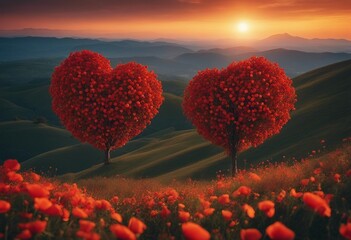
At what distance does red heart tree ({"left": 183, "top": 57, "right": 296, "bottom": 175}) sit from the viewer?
82.8ft

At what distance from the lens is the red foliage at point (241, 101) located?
82.8 feet

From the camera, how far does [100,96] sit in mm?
35969

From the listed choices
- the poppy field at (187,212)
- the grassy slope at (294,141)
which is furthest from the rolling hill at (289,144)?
the poppy field at (187,212)

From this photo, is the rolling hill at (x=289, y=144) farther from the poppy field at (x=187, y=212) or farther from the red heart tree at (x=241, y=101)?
the poppy field at (x=187, y=212)

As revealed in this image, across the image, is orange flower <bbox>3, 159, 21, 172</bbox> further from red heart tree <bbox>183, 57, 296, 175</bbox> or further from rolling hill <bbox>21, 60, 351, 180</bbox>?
rolling hill <bbox>21, 60, 351, 180</bbox>

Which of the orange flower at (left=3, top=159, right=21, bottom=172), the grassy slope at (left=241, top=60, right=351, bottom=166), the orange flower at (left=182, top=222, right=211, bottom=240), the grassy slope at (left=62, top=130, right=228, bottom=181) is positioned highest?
the orange flower at (left=182, top=222, right=211, bottom=240)

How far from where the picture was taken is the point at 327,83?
5375cm

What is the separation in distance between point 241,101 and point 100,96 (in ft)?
55.2

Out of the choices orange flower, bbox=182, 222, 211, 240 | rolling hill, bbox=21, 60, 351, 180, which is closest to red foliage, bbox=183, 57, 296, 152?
rolling hill, bbox=21, 60, 351, 180

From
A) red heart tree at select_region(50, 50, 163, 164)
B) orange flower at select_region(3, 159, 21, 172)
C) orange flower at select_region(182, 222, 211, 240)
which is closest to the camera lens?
orange flower at select_region(182, 222, 211, 240)

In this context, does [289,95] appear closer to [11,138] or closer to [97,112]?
[97,112]

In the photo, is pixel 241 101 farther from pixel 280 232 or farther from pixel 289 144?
pixel 280 232

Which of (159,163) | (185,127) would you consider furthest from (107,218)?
(185,127)

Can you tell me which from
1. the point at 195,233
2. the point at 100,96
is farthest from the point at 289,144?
the point at 195,233
